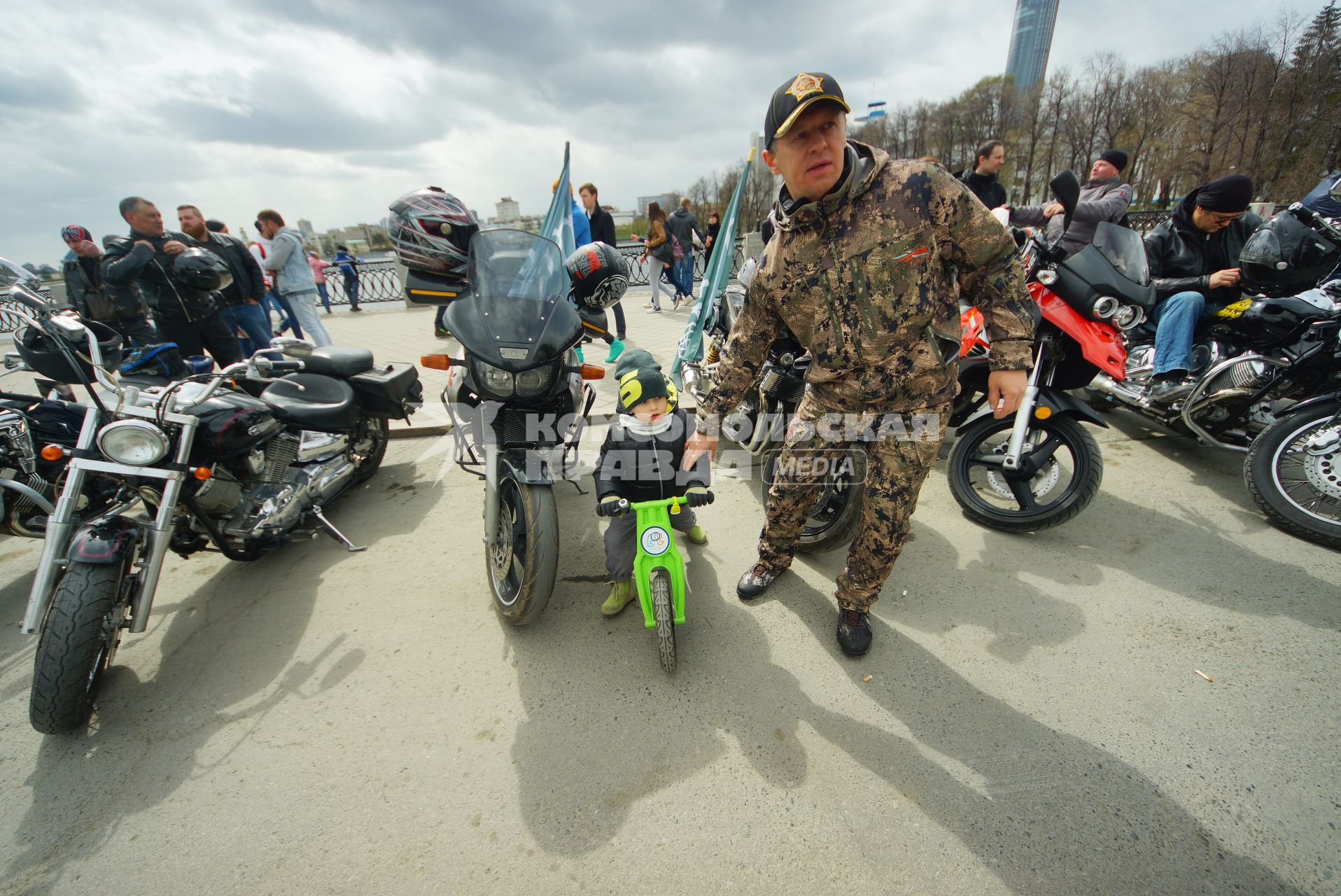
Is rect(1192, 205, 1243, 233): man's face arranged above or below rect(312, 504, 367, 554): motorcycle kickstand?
above

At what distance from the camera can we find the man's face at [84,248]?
4.20 m

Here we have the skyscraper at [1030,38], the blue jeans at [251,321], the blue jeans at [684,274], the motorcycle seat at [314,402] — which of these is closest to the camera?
the motorcycle seat at [314,402]

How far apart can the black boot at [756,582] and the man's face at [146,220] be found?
5.32 meters

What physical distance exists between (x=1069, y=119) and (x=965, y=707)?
53681 mm

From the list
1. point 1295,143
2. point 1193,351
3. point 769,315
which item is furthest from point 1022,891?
point 1295,143

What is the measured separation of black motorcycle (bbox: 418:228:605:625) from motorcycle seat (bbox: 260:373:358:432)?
101cm

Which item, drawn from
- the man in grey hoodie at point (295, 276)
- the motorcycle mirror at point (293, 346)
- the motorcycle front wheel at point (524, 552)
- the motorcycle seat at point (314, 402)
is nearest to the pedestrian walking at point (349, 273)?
the man in grey hoodie at point (295, 276)

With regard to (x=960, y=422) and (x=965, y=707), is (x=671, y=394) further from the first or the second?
(x=960, y=422)

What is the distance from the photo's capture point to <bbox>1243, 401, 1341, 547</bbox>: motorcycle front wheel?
8.52 ft

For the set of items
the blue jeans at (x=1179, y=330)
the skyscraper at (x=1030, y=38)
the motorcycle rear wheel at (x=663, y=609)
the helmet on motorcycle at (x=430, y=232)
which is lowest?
the motorcycle rear wheel at (x=663, y=609)

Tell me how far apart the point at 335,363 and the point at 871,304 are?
10.5 ft

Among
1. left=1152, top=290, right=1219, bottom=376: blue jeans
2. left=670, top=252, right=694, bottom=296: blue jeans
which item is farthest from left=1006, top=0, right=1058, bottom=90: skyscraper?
left=1152, top=290, right=1219, bottom=376: blue jeans

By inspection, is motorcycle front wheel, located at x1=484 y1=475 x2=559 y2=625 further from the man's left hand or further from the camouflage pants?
→ the man's left hand

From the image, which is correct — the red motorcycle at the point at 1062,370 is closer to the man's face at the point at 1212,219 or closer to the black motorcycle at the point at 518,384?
the man's face at the point at 1212,219
